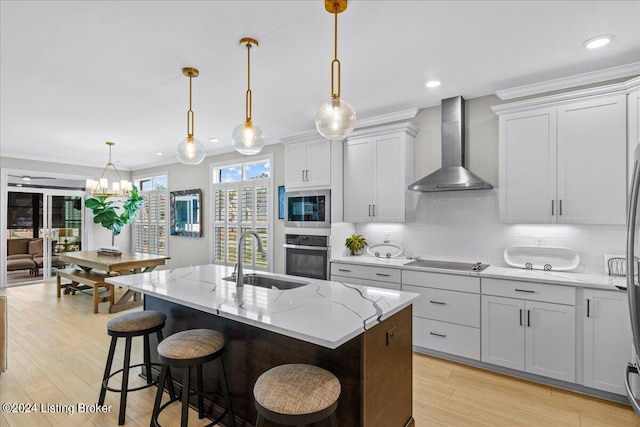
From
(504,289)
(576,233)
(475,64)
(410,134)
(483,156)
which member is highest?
(475,64)

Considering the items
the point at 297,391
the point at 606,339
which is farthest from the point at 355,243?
the point at 297,391

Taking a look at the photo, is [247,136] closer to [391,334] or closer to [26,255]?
[391,334]

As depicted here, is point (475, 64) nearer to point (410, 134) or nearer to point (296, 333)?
point (410, 134)

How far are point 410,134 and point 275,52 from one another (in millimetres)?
1921

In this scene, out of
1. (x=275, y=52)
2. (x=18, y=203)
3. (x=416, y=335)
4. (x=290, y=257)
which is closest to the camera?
(x=275, y=52)

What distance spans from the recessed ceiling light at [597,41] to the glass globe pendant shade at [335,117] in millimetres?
1932

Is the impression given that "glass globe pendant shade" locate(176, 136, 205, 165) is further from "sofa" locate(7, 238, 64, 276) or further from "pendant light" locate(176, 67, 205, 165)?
"sofa" locate(7, 238, 64, 276)

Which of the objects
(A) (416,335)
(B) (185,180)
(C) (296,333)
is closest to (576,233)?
(A) (416,335)

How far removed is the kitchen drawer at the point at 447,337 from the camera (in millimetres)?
3182

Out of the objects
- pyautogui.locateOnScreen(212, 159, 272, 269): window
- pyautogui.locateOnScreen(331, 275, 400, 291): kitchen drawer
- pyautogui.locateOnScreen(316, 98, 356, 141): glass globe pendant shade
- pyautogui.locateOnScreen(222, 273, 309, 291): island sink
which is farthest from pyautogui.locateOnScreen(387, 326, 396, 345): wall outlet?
pyautogui.locateOnScreen(212, 159, 272, 269): window

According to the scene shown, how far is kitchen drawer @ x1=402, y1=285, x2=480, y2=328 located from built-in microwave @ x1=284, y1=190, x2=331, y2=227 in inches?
53.1

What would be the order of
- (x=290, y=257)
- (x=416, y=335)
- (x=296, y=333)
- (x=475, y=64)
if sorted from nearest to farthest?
(x=296, y=333) < (x=475, y=64) < (x=416, y=335) < (x=290, y=257)

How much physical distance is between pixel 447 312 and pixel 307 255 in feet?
5.92

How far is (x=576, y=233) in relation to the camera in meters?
3.19
